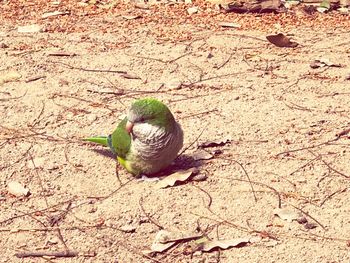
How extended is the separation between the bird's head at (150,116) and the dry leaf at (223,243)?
65cm

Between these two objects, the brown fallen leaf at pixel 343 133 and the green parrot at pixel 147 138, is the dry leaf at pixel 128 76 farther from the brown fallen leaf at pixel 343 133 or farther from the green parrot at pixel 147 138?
the brown fallen leaf at pixel 343 133

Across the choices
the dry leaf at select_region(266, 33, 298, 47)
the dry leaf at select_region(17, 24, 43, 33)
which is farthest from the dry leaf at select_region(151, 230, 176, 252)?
the dry leaf at select_region(17, 24, 43, 33)

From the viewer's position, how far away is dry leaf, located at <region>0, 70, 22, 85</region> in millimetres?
5574

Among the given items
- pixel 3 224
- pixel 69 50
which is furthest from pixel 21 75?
pixel 3 224

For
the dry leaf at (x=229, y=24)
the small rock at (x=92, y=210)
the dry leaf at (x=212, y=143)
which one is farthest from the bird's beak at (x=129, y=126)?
the dry leaf at (x=229, y=24)

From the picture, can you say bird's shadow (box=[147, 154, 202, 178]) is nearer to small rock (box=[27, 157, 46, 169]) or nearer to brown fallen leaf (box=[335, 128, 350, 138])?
small rock (box=[27, 157, 46, 169])

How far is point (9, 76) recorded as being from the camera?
222 inches

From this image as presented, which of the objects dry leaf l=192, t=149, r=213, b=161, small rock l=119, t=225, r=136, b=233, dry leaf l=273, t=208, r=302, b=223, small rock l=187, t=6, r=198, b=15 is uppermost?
dry leaf l=273, t=208, r=302, b=223

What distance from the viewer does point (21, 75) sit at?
18.6 feet

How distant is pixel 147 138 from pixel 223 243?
69cm

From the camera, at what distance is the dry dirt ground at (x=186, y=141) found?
380cm

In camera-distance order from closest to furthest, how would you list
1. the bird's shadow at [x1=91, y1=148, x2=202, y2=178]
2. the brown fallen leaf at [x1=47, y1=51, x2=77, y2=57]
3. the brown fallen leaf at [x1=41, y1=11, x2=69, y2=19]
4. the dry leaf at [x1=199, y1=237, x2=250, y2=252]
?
the dry leaf at [x1=199, y1=237, x2=250, y2=252] → the bird's shadow at [x1=91, y1=148, x2=202, y2=178] → the brown fallen leaf at [x1=47, y1=51, x2=77, y2=57] → the brown fallen leaf at [x1=41, y1=11, x2=69, y2=19]

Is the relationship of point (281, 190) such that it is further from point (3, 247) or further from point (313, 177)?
point (3, 247)

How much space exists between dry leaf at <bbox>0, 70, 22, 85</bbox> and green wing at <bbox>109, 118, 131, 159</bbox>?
1.57 meters
